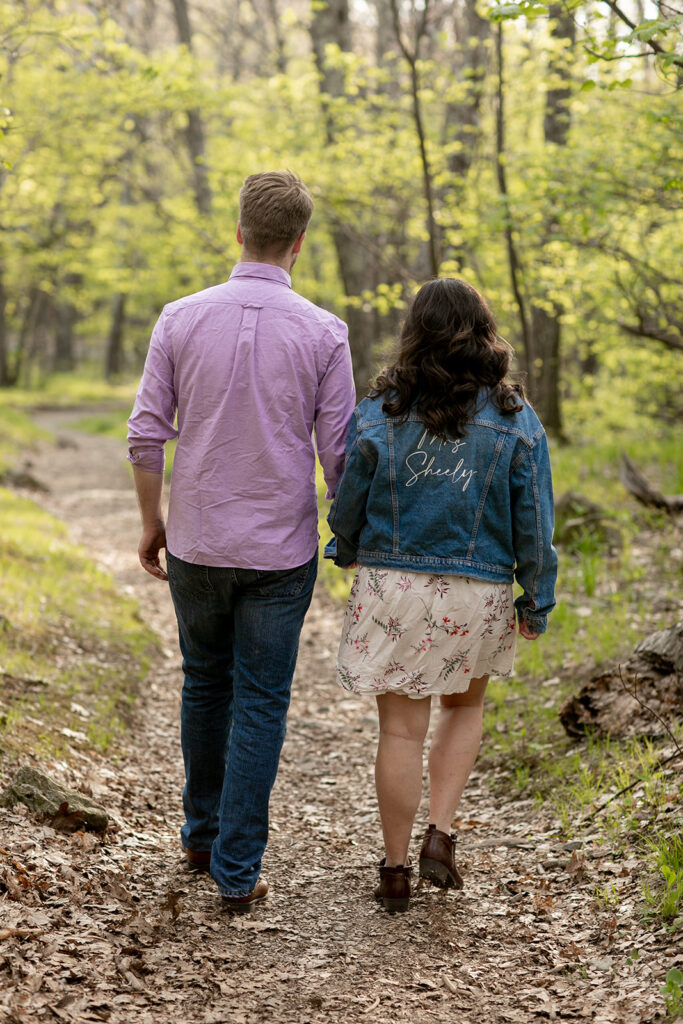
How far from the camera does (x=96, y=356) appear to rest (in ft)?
169

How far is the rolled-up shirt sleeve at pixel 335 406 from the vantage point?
3.06 m

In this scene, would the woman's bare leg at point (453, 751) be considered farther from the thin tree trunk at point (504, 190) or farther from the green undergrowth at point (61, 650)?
the thin tree trunk at point (504, 190)

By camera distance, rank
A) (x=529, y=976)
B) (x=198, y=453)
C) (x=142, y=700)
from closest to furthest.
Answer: (x=529, y=976) → (x=198, y=453) → (x=142, y=700)

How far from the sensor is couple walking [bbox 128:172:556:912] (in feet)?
9.81

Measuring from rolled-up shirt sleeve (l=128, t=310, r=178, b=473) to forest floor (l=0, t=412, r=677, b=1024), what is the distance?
1.41 meters

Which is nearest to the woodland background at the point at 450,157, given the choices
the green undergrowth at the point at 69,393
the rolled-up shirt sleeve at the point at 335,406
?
the rolled-up shirt sleeve at the point at 335,406

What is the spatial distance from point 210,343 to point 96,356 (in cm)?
5110

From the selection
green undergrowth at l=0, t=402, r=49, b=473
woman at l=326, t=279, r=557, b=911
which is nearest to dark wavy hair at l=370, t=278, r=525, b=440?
woman at l=326, t=279, r=557, b=911

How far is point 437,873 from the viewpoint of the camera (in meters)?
3.21

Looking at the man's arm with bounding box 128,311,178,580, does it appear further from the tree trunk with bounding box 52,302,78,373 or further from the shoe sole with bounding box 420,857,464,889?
the tree trunk with bounding box 52,302,78,373

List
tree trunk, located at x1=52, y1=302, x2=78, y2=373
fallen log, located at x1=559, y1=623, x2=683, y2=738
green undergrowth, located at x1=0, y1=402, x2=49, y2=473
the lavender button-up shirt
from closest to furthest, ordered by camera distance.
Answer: the lavender button-up shirt
fallen log, located at x1=559, y1=623, x2=683, y2=738
green undergrowth, located at x1=0, y1=402, x2=49, y2=473
tree trunk, located at x1=52, y1=302, x2=78, y2=373

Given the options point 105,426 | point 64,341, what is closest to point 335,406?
point 105,426

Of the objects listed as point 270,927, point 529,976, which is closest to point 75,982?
point 270,927

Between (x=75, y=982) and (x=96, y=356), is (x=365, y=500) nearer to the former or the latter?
(x=75, y=982)
